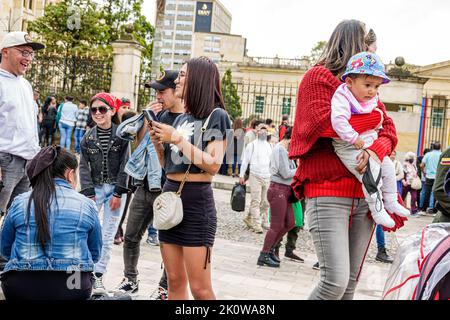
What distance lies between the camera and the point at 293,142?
3.71 m

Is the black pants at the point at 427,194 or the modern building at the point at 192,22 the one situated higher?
→ the modern building at the point at 192,22

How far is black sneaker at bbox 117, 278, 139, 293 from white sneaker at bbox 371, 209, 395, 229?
270 cm

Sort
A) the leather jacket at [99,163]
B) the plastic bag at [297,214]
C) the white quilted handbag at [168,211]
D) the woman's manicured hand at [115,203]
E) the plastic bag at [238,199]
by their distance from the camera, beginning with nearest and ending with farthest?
the white quilted handbag at [168,211] → the woman's manicured hand at [115,203] → the leather jacket at [99,163] → the plastic bag at [297,214] → the plastic bag at [238,199]

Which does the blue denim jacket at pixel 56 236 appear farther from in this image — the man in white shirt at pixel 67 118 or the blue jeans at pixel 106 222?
the man in white shirt at pixel 67 118

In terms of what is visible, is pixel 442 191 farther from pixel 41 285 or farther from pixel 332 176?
pixel 41 285

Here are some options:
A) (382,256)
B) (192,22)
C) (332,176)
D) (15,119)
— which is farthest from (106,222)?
(192,22)

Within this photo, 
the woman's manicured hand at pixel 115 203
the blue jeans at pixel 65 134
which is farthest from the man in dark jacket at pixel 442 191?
the blue jeans at pixel 65 134

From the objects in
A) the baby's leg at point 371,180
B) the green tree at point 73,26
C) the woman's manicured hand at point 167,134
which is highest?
the green tree at point 73,26

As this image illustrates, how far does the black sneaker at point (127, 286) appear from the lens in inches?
209

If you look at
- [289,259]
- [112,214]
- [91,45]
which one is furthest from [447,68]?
[112,214]

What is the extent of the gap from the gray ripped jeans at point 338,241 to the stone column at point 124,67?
16.5 m
